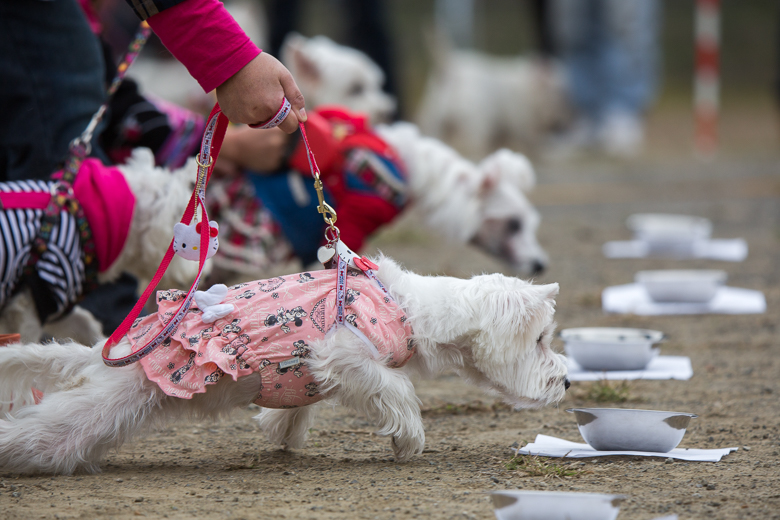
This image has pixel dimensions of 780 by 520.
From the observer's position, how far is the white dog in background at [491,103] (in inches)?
431

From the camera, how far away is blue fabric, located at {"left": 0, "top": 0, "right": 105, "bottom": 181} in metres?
2.65

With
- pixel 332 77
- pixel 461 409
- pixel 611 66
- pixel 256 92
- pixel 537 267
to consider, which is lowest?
pixel 461 409

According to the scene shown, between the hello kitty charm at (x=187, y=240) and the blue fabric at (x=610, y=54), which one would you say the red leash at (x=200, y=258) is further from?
the blue fabric at (x=610, y=54)

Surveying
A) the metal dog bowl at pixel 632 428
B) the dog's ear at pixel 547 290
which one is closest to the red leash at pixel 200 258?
the dog's ear at pixel 547 290

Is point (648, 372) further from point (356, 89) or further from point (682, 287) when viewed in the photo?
point (356, 89)

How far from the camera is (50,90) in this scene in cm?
272

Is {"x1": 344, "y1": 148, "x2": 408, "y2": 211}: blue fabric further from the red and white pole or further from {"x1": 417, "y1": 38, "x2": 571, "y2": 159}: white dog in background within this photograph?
the red and white pole

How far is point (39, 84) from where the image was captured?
2.69 meters

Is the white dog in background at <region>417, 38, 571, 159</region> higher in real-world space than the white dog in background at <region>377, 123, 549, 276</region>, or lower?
higher

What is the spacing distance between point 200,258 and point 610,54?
362 inches

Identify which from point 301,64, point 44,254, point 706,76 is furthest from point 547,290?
point 706,76

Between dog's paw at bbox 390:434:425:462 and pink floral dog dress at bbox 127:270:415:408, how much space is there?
16cm

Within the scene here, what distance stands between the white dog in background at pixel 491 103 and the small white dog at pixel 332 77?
5169mm

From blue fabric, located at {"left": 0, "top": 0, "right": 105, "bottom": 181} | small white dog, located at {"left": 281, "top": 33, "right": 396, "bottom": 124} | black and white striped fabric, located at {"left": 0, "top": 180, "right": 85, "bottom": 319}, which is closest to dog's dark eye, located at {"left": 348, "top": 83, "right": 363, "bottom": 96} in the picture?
small white dog, located at {"left": 281, "top": 33, "right": 396, "bottom": 124}
